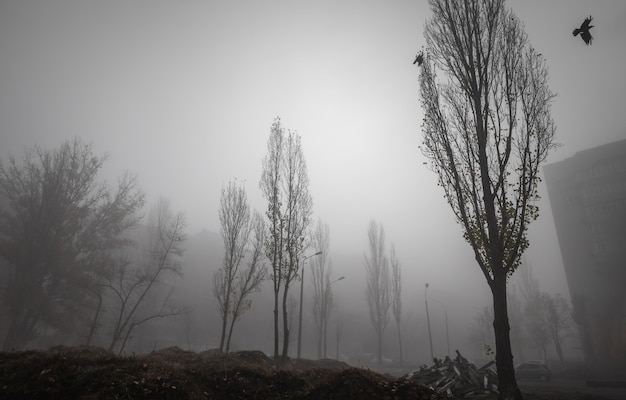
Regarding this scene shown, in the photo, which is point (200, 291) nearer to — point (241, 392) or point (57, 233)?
point (57, 233)

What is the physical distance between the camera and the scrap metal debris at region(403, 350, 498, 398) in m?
13.2

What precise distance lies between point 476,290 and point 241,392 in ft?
482

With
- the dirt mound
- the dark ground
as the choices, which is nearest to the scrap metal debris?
the dark ground

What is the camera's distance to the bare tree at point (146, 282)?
23.2m

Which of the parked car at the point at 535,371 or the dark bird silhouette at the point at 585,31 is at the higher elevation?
the dark bird silhouette at the point at 585,31

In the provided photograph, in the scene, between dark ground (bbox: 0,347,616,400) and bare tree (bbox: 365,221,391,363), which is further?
bare tree (bbox: 365,221,391,363)

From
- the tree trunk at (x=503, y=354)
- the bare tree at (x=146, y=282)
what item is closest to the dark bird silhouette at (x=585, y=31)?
the tree trunk at (x=503, y=354)

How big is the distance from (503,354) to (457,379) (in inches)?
231

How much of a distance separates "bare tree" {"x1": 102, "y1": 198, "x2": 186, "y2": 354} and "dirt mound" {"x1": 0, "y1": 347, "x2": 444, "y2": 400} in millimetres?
9279

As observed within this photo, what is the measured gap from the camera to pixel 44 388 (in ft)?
24.7

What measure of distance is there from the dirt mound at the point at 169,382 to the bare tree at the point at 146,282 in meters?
9.28

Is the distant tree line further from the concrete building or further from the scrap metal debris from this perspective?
the concrete building

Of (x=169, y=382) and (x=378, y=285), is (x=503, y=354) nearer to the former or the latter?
(x=169, y=382)

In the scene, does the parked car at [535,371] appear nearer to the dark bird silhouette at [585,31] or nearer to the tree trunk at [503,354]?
the tree trunk at [503,354]
